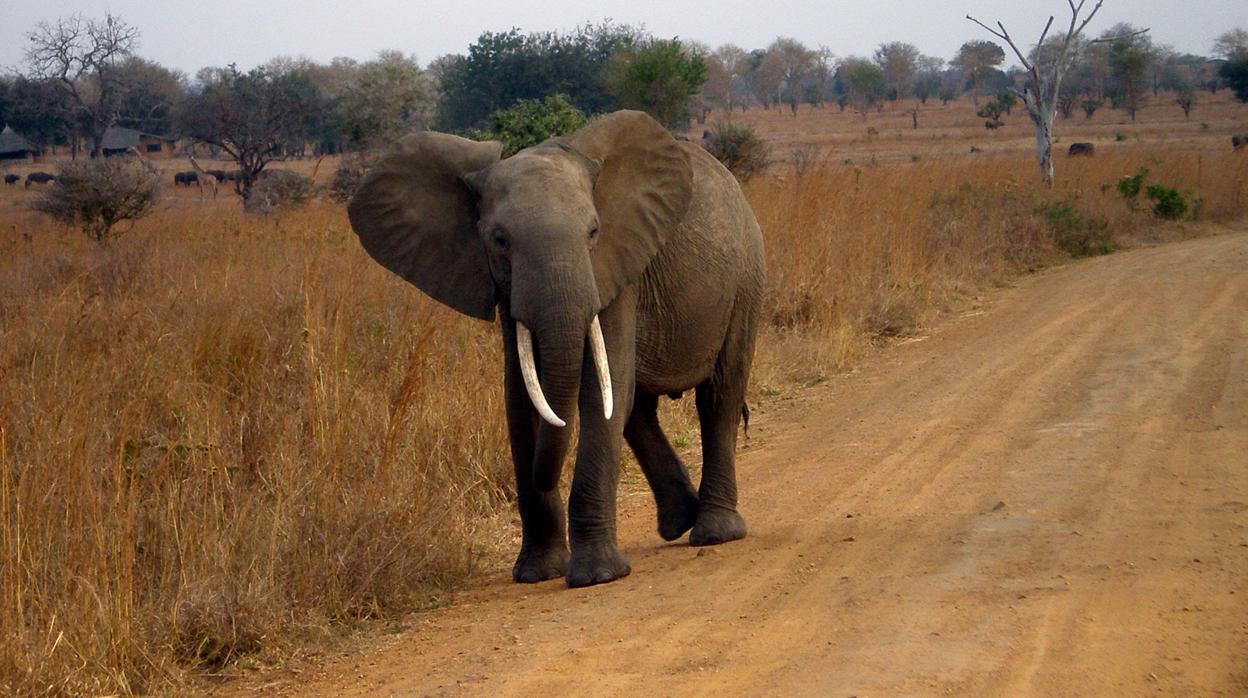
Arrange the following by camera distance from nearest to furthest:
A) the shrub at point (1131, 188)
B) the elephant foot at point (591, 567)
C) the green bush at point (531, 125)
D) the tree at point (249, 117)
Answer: the elephant foot at point (591, 567) < the green bush at point (531, 125) < the shrub at point (1131, 188) < the tree at point (249, 117)

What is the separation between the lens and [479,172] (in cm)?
507

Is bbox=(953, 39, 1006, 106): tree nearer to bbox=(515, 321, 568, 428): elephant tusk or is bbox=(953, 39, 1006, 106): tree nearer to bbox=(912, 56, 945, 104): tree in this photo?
bbox=(912, 56, 945, 104): tree

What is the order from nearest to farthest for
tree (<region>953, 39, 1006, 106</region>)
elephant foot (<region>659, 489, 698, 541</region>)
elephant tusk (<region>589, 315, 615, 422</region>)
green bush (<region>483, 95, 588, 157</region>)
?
elephant tusk (<region>589, 315, 615, 422</region>), elephant foot (<region>659, 489, 698, 541</region>), green bush (<region>483, 95, 588, 157</region>), tree (<region>953, 39, 1006, 106</region>)

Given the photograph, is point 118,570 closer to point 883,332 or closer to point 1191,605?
point 1191,605

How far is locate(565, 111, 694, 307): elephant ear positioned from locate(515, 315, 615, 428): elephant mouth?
0.15 m

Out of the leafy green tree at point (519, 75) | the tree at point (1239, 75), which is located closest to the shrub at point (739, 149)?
the leafy green tree at point (519, 75)

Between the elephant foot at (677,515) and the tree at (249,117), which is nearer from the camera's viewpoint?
the elephant foot at (677,515)

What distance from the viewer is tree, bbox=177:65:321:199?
993 inches

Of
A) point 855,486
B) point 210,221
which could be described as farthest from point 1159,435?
point 210,221

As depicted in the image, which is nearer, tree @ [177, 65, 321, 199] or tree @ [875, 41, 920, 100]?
tree @ [177, 65, 321, 199]

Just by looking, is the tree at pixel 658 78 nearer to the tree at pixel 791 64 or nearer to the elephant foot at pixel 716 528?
the elephant foot at pixel 716 528

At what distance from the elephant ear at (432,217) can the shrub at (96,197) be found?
11370mm

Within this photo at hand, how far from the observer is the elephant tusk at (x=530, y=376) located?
452 centimetres

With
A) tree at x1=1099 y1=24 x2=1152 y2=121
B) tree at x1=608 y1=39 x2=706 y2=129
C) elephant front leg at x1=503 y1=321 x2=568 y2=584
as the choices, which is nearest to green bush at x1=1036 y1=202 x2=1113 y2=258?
tree at x1=608 y1=39 x2=706 y2=129
